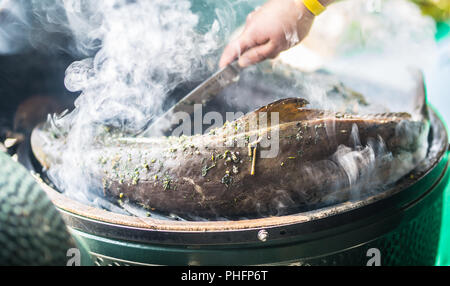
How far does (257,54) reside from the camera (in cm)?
A: 203

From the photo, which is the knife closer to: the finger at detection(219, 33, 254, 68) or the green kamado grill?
the finger at detection(219, 33, 254, 68)

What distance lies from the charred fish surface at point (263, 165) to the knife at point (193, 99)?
50 centimetres

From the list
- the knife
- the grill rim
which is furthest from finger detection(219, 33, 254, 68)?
the grill rim

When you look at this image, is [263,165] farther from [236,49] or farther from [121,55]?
[121,55]

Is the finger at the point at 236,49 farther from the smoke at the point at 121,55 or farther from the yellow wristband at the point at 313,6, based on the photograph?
the yellow wristband at the point at 313,6

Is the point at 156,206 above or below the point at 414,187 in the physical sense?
below

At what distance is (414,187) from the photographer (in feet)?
4.52

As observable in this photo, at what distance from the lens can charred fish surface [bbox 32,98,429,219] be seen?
1.28 meters

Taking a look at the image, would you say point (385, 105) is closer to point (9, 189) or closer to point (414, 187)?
point (414, 187)
